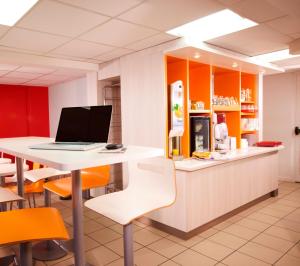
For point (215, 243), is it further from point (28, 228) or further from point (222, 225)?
point (28, 228)

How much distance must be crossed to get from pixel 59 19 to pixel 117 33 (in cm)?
63

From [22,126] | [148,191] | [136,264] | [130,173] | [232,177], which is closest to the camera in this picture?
[148,191]

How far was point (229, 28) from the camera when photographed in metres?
2.92

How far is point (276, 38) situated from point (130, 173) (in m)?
2.57

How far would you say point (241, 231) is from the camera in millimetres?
3217

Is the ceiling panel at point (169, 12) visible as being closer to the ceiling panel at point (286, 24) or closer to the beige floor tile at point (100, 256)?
the ceiling panel at point (286, 24)

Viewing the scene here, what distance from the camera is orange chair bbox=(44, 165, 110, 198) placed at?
2300mm

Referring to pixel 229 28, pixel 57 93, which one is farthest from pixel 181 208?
pixel 57 93

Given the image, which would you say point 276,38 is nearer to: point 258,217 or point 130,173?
point 258,217

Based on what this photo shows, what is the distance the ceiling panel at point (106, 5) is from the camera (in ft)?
7.00

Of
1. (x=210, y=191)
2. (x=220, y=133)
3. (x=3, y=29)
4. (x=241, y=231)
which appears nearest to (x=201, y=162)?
(x=210, y=191)


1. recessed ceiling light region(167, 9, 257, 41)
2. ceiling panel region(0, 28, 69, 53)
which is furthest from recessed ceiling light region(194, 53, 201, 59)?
ceiling panel region(0, 28, 69, 53)

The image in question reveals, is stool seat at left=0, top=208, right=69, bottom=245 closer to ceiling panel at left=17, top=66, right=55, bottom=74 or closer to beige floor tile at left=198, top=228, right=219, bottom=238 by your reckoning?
beige floor tile at left=198, top=228, right=219, bottom=238

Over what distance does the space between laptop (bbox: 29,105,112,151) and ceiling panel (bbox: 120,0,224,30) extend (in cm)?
103
